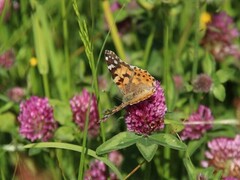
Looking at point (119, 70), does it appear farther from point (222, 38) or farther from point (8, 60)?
point (222, 38)

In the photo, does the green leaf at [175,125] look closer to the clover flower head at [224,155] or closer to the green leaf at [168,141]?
the green leaf at [168,141]

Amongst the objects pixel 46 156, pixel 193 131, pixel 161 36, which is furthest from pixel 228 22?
pixel 46 156

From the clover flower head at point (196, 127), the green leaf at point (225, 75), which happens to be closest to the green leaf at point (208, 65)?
the green leaf at point (225, 75)

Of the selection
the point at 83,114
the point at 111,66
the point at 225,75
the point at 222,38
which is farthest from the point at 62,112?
the point at 222,38

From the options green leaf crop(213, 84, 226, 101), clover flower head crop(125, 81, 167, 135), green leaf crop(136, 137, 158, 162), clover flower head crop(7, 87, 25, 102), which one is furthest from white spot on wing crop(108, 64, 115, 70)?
clover flower head crop(7, 87, 25, 102)

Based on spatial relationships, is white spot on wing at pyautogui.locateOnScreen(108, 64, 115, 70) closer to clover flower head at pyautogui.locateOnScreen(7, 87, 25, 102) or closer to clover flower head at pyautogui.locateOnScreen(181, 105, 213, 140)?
clover flower head at pyautogui.locateOnScreen(181, 105, 213, 140)

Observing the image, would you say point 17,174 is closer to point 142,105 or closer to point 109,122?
point 109,122
